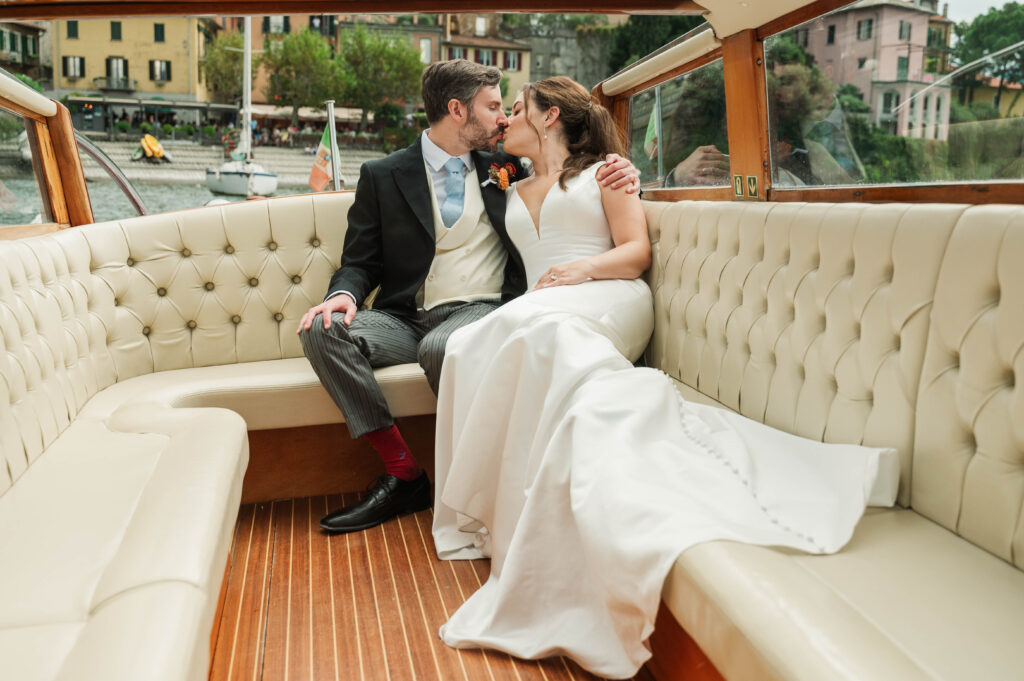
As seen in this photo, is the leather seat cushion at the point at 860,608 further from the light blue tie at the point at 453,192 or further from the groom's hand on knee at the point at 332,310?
the light blue tie at the point at 453,192

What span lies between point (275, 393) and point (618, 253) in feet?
3.86

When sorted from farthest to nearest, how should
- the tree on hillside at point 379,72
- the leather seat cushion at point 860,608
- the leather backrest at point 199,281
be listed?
the tree on hillside at point 379,72 → the leather backrest at point 199,281 → the leather seat cushion at point 860,608

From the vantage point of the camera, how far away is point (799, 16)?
82.4 inches

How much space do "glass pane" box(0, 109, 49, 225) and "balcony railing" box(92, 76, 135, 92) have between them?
31017 millimetres

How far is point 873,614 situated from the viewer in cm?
101

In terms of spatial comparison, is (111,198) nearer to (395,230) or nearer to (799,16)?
(395,230)

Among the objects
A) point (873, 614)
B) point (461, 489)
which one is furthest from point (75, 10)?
point (873, 614)

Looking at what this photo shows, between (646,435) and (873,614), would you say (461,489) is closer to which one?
(646,435)

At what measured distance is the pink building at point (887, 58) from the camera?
6.25 ft

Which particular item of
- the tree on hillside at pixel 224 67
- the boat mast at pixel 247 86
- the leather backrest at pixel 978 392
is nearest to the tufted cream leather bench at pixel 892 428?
the leather backrest at pixel 978 392

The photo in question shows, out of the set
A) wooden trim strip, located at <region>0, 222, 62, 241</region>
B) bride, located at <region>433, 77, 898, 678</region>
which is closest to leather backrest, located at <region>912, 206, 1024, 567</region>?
bride, located at <region>433, 77, 898, 678</region>

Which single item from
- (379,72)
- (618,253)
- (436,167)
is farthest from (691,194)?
(379,72)

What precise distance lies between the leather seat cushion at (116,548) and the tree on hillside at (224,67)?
31.1m

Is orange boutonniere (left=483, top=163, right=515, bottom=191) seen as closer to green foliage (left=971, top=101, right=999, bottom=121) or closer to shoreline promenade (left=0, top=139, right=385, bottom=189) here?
green foliage (left=971, top=101, right=999, bottom=121)
